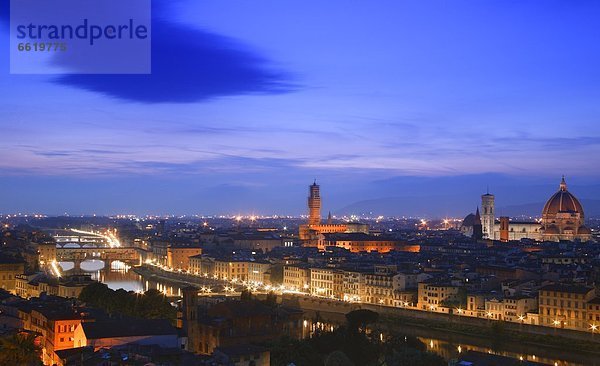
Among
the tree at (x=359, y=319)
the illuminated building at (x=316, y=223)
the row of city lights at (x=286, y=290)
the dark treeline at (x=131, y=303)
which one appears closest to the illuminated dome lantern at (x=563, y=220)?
the illuminated building at (x=316, y=223)

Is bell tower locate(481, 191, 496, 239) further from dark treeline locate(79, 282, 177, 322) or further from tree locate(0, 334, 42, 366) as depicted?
tree locate(0, 334, 42, 366)

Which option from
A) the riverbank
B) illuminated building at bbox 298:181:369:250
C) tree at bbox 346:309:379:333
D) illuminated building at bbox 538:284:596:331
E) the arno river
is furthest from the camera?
illuminated building at bbox 298:181:369:250

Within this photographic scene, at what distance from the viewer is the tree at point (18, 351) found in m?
12.2

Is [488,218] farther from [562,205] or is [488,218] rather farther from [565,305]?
[565,305]

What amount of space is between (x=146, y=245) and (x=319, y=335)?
43.3 metres

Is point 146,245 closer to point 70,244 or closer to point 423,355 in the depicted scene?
→ point 70,244

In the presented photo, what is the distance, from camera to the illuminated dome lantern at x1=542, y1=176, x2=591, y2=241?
2111 inches

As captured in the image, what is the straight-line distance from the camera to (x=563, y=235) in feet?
177

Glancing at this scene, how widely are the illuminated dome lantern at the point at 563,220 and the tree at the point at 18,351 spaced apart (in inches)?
1783

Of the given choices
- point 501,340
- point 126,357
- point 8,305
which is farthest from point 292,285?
point 126,357

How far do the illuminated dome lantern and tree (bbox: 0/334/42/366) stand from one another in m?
45.3

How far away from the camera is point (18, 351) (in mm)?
12383

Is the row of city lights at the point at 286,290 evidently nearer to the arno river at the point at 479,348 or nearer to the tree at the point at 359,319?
the arno river at the point at 479,348

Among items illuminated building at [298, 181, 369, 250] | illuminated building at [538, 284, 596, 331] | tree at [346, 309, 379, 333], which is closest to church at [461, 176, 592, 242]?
illuminated building at [298, 181, 369, 250]
